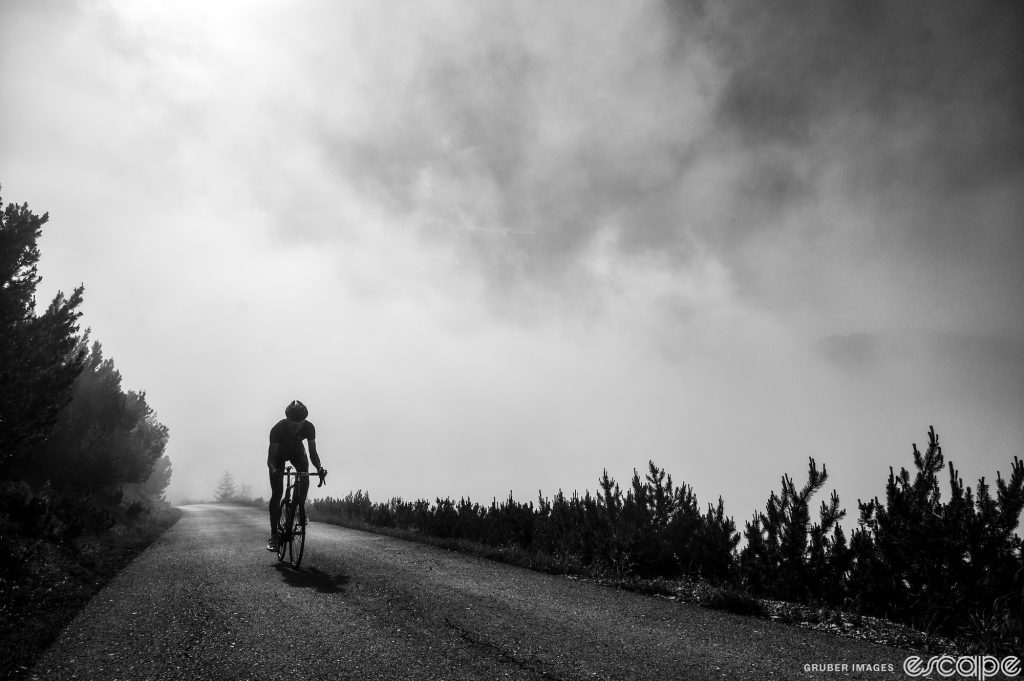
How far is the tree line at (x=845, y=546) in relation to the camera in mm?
4676

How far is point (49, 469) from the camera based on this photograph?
17.5m

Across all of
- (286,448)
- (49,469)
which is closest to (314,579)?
(286,448)

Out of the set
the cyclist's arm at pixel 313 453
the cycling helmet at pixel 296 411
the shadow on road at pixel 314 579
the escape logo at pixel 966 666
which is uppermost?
the cycling helmet at pixel 296 411

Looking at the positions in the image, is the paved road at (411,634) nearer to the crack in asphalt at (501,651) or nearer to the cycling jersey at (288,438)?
the crack in asphalt at (501,651)

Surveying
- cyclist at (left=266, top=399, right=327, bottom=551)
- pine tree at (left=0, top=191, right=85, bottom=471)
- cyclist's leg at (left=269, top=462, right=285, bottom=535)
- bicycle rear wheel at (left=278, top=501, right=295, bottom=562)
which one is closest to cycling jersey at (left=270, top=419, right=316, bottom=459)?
cyclist at (left=266, top=399, right=327, bottom=551)

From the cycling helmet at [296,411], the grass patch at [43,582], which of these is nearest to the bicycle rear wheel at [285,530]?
the cycling helmet at [296,411]

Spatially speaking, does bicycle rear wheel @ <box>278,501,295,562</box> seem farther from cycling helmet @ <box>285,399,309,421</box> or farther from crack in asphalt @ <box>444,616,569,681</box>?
crack in asphalt @ <box>444,616,569,681</box>

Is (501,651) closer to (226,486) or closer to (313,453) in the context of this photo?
(313,453)

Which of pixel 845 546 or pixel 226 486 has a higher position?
pixel 845 546

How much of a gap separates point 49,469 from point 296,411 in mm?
17156

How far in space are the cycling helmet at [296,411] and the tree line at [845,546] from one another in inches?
179

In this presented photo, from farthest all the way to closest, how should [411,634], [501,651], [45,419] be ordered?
[45,419], [411,634], [501,651]

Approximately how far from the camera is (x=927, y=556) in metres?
5.16

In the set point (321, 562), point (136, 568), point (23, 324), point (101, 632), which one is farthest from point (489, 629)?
point (23, 324)
